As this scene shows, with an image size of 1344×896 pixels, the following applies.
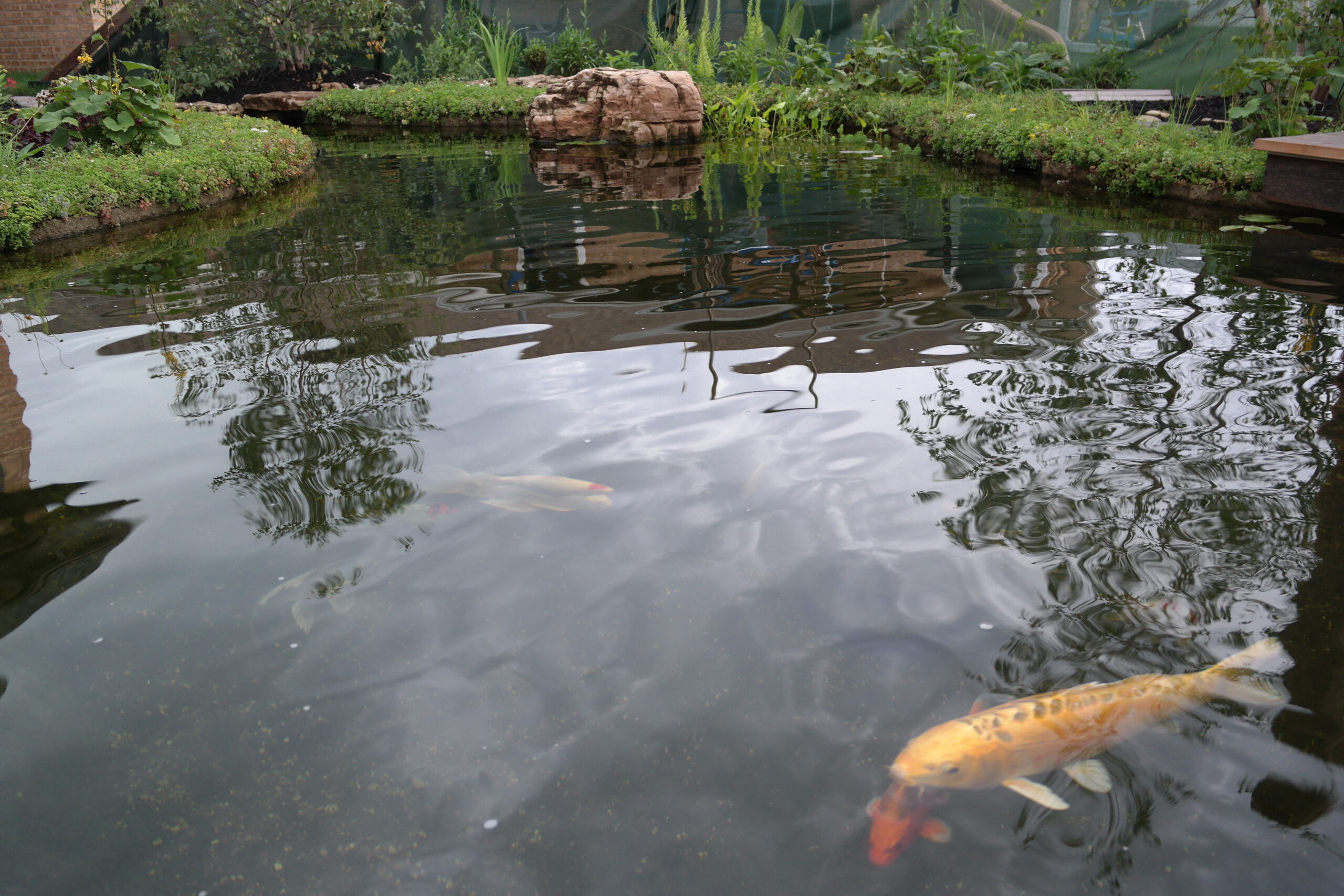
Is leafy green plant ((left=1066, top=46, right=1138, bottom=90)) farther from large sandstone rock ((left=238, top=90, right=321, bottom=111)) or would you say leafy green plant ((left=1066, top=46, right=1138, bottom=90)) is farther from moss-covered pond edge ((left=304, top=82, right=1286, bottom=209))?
large sandstone rock ((left=238, top=90, right=321, bottom=111))

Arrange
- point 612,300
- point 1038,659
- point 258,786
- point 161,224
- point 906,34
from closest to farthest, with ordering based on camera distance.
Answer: point 258,786 → point 1038,659 → point 612,300 → point 161,224 → point 906,34

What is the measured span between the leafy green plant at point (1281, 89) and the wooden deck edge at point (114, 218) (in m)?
9.55

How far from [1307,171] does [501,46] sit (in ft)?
45.9

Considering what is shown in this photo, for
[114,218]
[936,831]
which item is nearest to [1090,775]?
[936,831]

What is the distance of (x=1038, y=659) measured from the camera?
2105mm

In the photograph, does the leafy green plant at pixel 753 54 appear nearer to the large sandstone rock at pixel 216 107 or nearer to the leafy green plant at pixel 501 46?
the leafy green plant at pixel 501 46

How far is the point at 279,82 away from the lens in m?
17.5

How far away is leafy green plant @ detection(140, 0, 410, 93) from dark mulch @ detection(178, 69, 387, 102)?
0.51 feet

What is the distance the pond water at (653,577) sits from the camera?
67.7 inches

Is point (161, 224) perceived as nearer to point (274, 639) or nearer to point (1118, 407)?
point (274, 639)

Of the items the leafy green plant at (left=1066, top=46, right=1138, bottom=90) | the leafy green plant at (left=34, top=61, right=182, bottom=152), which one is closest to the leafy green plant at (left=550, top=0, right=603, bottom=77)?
the leafy green plant at (left=1066, top=46, right=1138, bottom=90)

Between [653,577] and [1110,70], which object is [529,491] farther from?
[1110,70]

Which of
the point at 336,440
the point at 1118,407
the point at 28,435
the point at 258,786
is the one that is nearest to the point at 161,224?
the point at 28,435

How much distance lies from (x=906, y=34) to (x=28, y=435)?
1431 centimetres
